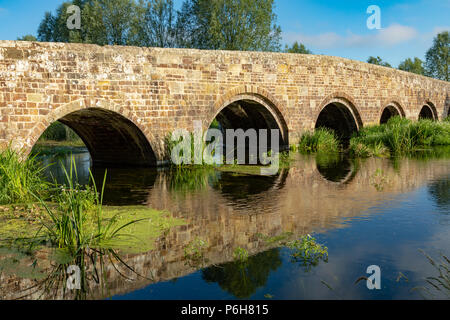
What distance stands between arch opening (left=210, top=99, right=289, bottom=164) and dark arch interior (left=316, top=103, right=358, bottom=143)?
351cm

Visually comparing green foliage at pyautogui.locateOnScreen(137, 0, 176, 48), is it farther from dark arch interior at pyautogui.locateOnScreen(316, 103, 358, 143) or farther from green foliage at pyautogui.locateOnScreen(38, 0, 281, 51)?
dark arch interior at pyautogui.locateOnScreen(316, 103, 358, 143)

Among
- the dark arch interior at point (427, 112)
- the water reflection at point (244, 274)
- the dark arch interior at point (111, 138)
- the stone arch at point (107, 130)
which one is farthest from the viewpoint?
the dark arch interior at point (427, 112)

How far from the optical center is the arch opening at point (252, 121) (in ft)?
45.3

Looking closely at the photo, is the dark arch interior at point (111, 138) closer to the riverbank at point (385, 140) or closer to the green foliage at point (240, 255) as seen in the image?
the riverbank at point (385, 140)

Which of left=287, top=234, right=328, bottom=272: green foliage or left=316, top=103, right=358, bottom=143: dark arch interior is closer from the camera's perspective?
left=287, top=234, right=328, bottom=272: green foliage

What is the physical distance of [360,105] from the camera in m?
17.0

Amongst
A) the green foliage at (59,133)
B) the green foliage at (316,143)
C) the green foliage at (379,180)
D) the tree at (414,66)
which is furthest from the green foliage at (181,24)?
the tree at (414,66)

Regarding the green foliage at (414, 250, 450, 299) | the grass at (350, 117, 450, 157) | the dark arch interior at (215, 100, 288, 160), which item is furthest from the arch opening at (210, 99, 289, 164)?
the green foliage at (414, 250, 450, 299)

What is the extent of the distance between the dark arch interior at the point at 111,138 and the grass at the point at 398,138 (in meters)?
6.74

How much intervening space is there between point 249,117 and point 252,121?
0.86 ft

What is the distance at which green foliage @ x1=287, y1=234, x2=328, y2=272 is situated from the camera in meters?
3.96

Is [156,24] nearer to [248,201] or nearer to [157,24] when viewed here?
[157,24]
